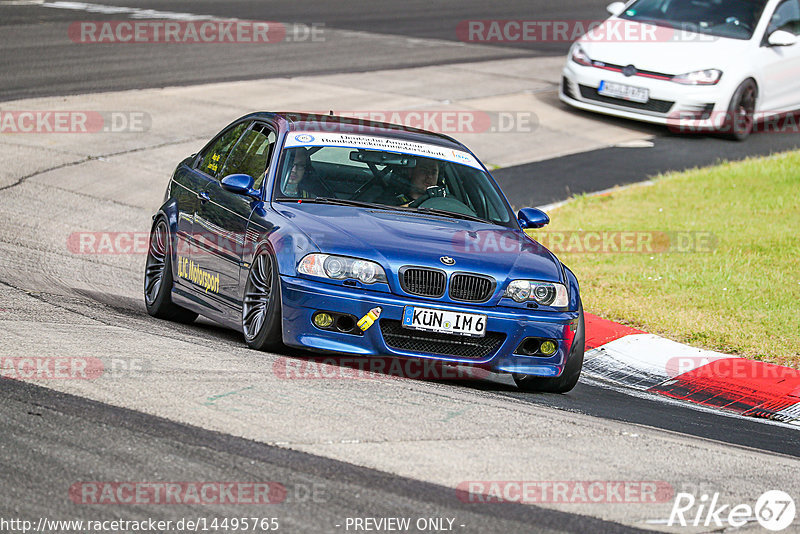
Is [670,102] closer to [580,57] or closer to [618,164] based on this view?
[580,57]

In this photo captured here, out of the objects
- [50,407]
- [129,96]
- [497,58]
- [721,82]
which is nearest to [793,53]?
[721,82]

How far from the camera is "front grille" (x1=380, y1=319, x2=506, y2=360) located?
7168 millimetres

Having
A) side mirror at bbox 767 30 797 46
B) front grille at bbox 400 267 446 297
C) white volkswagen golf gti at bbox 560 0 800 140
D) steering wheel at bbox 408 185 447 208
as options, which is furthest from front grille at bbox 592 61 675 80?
front grille at bbox 400 267 446 297

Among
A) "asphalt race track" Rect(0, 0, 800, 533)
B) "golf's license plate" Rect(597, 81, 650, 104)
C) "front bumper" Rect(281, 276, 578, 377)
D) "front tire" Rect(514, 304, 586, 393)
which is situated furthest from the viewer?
"golf's license plate" Rect(597, 81, 650, 104)

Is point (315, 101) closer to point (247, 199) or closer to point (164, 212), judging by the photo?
point (164, 212)

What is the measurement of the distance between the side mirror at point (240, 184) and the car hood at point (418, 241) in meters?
0.30

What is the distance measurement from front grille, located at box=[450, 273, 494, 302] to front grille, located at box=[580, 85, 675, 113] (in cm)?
1143

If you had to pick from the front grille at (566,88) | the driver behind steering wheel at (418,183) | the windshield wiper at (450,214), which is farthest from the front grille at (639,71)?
the windshield wiper at (450,214)

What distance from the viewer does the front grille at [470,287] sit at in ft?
23.8

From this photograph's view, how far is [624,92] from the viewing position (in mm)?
18250

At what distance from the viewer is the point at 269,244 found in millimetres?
7477

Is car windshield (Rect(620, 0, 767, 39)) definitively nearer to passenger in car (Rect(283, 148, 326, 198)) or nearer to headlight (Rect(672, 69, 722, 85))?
headlight (Rect(672, 69, 722, 85))

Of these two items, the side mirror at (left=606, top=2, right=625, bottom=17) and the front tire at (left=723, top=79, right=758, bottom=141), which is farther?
the side mirror at (left=606, top=2, right=625, bottom=17)

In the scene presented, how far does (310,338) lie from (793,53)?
46.2ft
